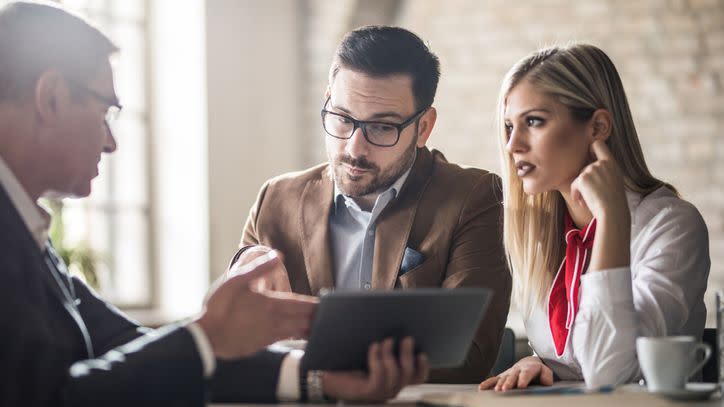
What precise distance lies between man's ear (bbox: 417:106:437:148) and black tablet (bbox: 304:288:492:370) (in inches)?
44.6

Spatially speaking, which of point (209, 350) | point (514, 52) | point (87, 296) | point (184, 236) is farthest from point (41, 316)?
point (514, 52)

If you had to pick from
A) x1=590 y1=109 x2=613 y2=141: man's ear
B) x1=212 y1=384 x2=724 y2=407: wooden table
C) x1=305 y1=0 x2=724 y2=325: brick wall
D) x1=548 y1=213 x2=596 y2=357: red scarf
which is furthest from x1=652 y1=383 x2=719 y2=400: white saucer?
x1=305 y1=0 x2=724 y2=325: brick wall

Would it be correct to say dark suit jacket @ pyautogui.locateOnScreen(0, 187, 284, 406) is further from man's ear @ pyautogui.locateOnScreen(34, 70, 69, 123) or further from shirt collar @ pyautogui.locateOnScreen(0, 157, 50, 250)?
man's ear @ pyautogui.locateOnScreen(34, 70, 69, 123)

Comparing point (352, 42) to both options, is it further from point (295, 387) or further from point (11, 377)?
point (11, 377)

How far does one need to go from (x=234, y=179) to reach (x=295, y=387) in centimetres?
457

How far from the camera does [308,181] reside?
2756 millimetres

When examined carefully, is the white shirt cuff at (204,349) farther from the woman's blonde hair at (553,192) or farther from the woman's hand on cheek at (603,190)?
the woman's blonde hair at (553,192)

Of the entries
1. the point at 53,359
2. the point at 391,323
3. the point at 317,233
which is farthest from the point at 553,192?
the point at 53,359

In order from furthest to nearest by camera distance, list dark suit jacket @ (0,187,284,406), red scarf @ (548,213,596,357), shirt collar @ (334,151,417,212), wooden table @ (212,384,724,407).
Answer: shirt collar @ (334,151,417,212)
red scarf @ (548,213,596,357)
wooden table @ (212,384,724,407)
dark suit jacket @ (0,187,284,406)

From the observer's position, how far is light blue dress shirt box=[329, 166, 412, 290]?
257 cm

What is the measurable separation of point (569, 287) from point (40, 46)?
1258 millimetres

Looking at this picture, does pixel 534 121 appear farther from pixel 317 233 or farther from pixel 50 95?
pixel 50 95

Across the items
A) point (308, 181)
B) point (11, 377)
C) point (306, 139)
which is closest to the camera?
point (11, 377)

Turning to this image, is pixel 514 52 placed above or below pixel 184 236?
above
